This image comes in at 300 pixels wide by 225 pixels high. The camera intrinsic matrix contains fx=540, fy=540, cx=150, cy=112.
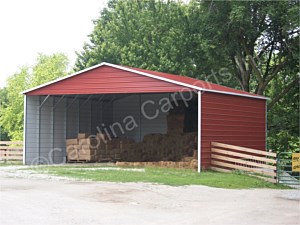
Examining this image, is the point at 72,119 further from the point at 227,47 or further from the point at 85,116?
the point at 227,47

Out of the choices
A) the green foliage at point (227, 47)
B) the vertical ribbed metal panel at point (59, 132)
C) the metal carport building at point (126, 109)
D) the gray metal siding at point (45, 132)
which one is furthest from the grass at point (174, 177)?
the green foliage at point (227, 47)

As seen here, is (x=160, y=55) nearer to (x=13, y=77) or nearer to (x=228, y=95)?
(x=228, y=95)

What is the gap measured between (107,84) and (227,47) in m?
12.9

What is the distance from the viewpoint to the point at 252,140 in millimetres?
24531

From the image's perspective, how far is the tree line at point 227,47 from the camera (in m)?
30.8

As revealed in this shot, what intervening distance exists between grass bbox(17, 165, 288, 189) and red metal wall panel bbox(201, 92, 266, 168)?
5.55 ft

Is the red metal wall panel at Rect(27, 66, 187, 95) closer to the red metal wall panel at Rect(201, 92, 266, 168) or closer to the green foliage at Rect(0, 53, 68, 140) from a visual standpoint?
the red metal wall panel at Rect(201, 92, 266, 168)

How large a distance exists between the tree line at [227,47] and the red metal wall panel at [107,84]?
10.1m

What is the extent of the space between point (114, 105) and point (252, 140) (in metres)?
9.29

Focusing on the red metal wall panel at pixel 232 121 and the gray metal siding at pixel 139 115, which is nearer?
the red metal wall panel at pixel 232 121

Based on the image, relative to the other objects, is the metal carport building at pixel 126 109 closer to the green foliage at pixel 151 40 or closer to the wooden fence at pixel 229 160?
the wooden fence at pixel 229 160

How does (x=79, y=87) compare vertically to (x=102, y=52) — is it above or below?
below

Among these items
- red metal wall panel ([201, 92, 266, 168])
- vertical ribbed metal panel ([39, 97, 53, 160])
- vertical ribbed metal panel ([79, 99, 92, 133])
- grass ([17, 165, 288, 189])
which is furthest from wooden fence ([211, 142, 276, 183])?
vertical ribbed metal panel ([79, 99, 92, 133])

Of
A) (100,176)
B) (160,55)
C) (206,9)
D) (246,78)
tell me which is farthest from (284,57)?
(100,176)
